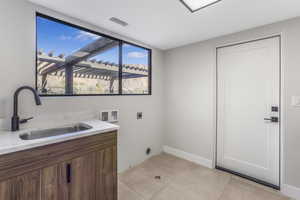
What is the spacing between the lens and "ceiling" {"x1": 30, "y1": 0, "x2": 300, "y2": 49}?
1545mm

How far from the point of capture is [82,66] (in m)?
2.01

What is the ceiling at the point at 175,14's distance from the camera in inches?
60.8

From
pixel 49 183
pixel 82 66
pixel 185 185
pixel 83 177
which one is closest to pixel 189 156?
pixel 185 185

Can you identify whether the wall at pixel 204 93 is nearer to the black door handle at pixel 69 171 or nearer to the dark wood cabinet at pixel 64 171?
the dark wood cabinet at pixel 64 171

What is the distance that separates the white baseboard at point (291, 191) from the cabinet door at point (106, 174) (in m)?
2.11

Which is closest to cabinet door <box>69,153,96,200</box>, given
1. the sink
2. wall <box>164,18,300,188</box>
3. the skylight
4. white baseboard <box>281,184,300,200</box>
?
the sink

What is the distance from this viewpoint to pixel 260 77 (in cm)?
207

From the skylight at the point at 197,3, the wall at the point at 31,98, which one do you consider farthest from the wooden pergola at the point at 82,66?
the skylight at the point at 197,3

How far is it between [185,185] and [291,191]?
50.5 inches

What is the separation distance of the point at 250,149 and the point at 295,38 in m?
1.57

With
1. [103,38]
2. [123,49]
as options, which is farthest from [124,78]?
[103,38]

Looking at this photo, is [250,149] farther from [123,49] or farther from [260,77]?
[123,49]

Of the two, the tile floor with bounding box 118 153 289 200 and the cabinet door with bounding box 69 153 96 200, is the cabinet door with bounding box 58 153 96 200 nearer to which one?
the cabinet door with bounding box 69 153 96 200

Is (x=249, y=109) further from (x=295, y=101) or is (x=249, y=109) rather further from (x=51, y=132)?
(x=51, y=132)
